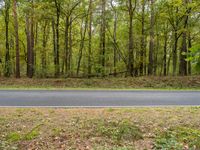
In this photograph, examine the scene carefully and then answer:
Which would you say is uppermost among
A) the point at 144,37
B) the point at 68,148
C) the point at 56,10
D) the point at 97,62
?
the point at 56,10

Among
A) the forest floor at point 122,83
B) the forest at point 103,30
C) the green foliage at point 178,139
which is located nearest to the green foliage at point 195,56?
the green foliage at point 178,139

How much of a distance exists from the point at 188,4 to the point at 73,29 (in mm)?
13169

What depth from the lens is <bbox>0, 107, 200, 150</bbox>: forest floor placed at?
5.71m

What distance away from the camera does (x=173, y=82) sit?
691 inches

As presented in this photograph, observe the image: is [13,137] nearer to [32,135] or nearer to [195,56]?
[32,135]

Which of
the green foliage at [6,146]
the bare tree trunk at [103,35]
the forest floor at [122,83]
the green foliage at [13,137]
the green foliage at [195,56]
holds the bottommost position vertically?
the green foliage at [6,146]

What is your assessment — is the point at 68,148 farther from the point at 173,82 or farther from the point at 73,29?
the point at 73,29

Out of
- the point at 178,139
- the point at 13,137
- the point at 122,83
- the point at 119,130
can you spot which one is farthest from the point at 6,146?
the point at 122,83

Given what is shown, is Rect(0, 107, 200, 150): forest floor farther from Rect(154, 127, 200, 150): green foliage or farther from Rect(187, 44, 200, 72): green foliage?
Rect(187, 44, 200, 72): green foliage

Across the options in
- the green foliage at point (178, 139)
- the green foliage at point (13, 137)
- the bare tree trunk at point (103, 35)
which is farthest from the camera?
the bare tree trunk at point (103, 35)

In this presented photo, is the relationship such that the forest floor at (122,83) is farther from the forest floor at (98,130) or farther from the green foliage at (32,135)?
the green foliage at (32,135)

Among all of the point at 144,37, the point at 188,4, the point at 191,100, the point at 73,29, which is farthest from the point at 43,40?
the point at 191,100

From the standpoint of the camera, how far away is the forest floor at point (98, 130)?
571 cm

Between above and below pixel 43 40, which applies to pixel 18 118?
below
